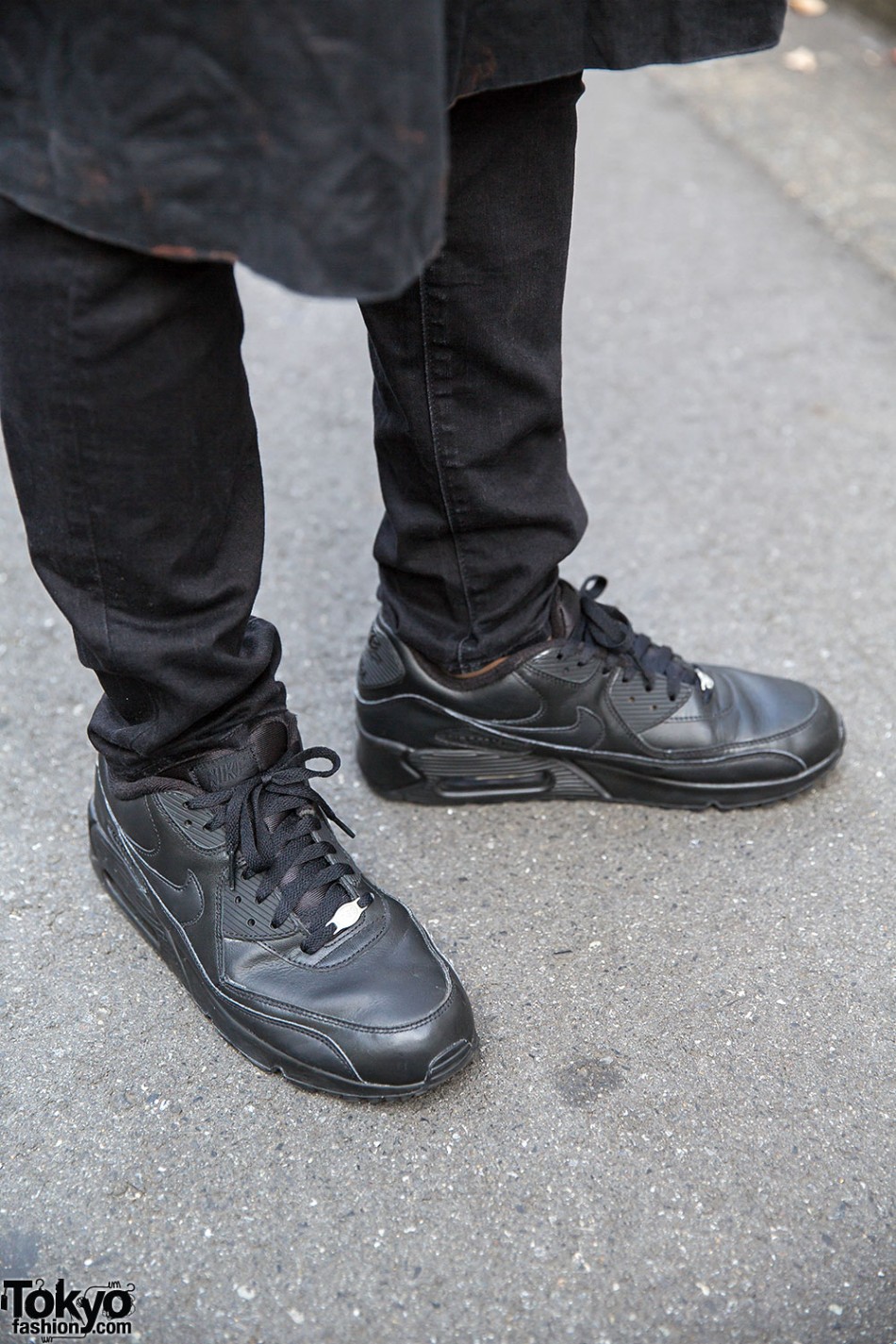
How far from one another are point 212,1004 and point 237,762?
24cm

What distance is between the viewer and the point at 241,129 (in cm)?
78

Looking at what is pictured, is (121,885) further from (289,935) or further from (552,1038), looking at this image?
(552,1038)

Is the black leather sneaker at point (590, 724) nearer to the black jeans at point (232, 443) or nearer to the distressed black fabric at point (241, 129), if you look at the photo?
the black jeans at point (232, 443)

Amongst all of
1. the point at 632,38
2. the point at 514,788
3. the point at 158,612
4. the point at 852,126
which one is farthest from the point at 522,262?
the point at 852,126

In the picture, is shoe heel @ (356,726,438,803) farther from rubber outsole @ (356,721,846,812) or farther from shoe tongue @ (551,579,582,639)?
shoe tongue @ (551,579,582,639)

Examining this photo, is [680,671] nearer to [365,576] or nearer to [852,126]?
[365,576]

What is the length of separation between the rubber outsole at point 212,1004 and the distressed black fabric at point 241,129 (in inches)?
27.0

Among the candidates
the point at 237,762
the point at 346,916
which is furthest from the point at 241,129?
the point at 346,916

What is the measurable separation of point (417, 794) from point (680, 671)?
1.14 feet

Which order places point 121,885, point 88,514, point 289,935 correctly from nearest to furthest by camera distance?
point 88,514, point 289,935, point 121,885

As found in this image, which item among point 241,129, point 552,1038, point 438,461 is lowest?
point 552,1038

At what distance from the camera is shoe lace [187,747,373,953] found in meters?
1.15

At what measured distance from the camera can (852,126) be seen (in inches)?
121

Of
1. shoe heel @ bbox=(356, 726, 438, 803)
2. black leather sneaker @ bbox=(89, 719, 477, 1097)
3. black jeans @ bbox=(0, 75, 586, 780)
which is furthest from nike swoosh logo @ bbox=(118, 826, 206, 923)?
shoe heel @ bbox=(356, 726, 438, 803)
